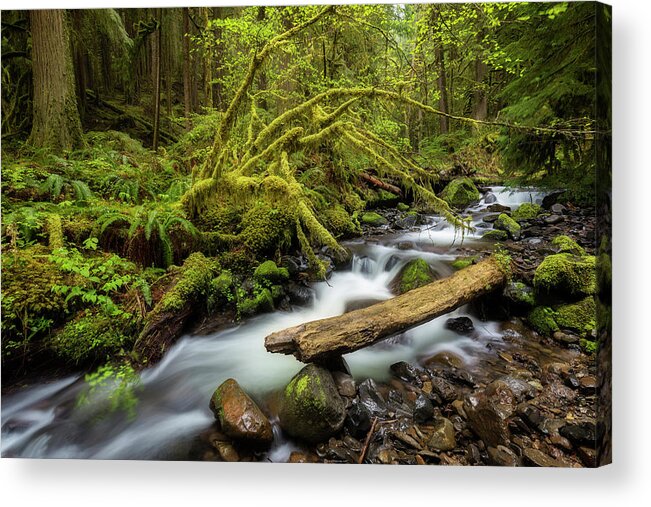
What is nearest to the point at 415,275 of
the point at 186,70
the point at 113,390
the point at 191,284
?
the point at 191,284

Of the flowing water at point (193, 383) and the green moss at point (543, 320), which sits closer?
the flowing water at point (193, 383)

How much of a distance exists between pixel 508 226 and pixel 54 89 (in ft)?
12.7

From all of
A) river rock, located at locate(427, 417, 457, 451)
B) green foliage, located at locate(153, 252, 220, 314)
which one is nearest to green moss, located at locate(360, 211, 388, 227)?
green foliage, located at locate(153, 252, 220, 314)

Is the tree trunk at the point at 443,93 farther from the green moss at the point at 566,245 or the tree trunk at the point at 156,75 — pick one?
the tree trunk at the point at 156,75

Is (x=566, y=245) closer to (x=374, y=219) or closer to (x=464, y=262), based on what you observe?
(x=464, y=262)

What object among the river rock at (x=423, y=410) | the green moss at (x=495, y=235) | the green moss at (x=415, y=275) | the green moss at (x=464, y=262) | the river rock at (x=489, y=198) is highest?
the river rock at (x=489, y=198)

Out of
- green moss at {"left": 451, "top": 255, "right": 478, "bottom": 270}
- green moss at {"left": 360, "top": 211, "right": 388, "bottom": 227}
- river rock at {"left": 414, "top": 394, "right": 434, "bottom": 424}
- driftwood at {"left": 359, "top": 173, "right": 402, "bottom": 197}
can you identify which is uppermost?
driftwood at {"left": 359, "top": 173, "right": 402, "bottom": 197}

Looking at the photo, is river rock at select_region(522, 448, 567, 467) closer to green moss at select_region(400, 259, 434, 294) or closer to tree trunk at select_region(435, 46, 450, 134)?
green moss at select_region(400, 259, 434, 294)

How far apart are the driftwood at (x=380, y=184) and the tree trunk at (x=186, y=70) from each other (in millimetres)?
1574

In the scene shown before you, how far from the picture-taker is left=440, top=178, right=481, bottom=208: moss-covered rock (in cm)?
232

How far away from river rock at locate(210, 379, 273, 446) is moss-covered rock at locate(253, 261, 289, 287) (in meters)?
0.82

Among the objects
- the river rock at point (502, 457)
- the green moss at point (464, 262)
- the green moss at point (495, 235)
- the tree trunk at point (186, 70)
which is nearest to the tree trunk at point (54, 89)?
the tree trunk at point (186, 70)

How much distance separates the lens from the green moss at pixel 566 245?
1.88 metres

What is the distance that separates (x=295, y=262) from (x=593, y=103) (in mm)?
2263
